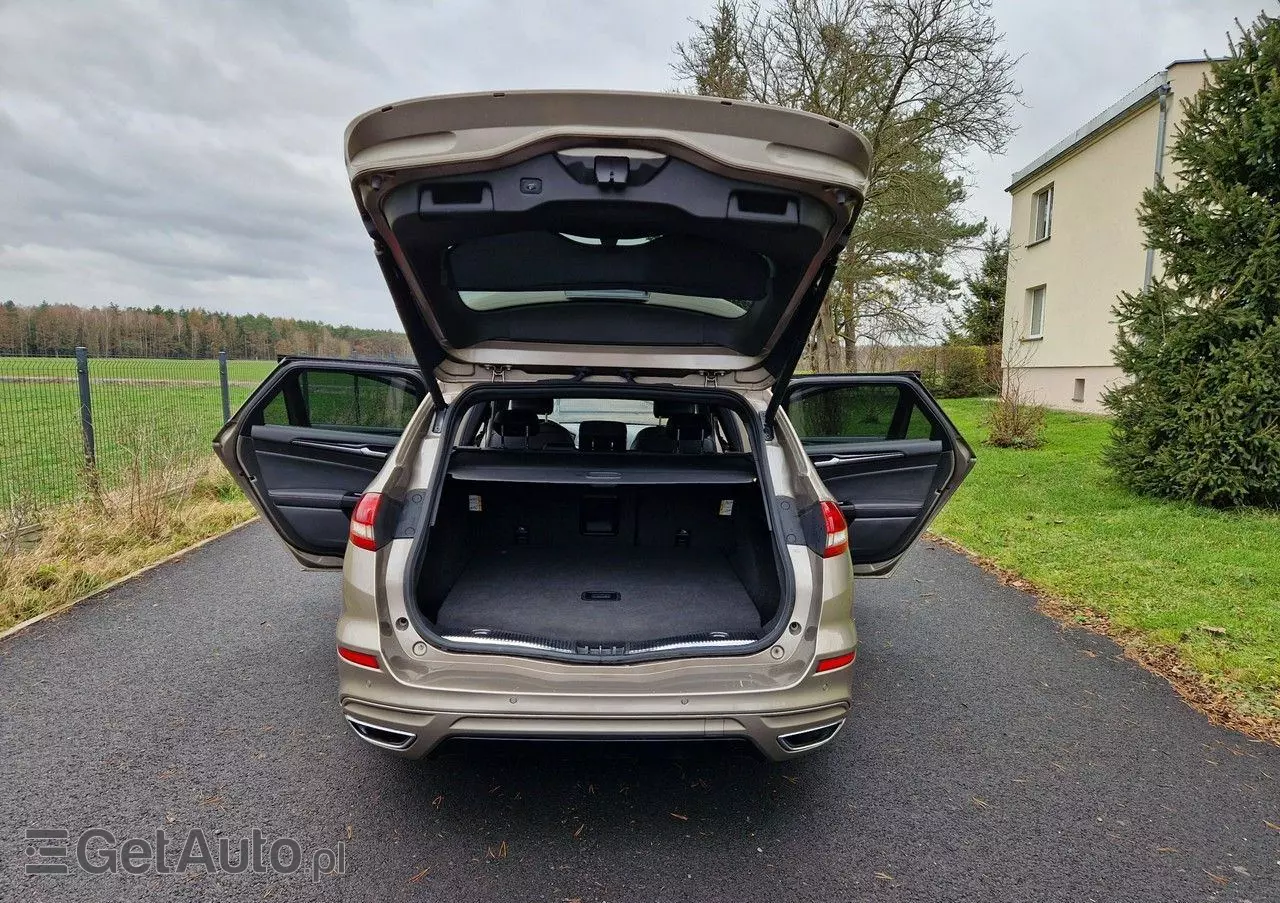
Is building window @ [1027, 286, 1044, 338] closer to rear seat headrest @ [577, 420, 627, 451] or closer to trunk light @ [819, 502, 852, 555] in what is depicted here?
rear seat headrest @ [577, 420, 627, 451]

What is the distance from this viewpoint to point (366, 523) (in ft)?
7.25

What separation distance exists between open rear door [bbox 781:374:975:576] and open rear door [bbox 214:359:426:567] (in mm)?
2246

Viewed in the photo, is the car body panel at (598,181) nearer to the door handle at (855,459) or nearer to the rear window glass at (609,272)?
the rear window glass at (609,272)

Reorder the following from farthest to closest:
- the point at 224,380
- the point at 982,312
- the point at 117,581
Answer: the point at 982,312
the point at 224,380
the point at 117,581

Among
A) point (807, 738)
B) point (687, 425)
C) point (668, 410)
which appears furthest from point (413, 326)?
point (807, 738)

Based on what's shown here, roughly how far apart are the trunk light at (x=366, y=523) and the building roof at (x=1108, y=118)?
1529cm

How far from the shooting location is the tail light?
226cm

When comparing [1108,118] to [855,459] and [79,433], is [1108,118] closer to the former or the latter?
[855,459]

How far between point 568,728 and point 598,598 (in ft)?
3.32

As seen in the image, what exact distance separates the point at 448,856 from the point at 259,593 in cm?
321

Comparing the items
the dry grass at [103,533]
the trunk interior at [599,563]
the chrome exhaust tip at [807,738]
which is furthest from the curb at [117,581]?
the chrome exhaust tip at [807,738]

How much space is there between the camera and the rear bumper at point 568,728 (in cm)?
195

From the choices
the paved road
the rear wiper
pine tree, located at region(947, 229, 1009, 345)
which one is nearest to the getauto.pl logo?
the paved road

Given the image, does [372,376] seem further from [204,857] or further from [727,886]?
[727,886]
